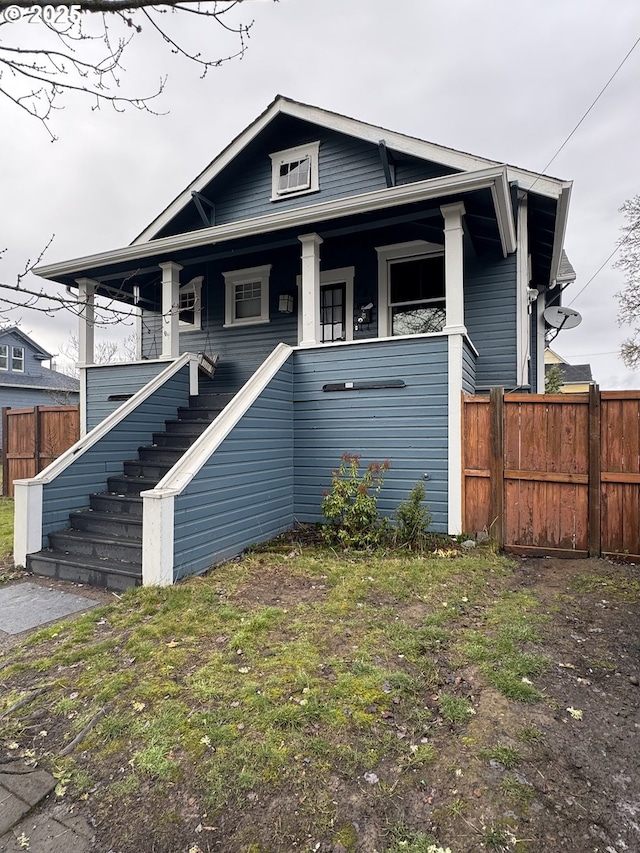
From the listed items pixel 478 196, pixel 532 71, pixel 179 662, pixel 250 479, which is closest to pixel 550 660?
pixel 179 662

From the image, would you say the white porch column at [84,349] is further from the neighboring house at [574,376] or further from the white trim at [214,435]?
the neighboring house at [574,376]

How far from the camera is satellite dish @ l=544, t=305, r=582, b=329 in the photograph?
10031 millimetres

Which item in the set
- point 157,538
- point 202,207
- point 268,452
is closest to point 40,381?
point 202,207

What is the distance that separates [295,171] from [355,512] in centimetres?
698

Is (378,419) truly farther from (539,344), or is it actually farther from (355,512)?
(539,344)

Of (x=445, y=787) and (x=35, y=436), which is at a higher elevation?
(x=35, y=436)

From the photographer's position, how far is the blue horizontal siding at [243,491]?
4730 mm

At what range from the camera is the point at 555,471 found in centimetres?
550

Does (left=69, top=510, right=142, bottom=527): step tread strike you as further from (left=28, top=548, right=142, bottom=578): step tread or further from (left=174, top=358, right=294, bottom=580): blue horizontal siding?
(left=174, top=358, right=294, bottom=580): blue horizontal siding

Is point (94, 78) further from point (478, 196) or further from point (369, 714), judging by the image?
point (478, 196)

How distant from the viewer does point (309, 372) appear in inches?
266

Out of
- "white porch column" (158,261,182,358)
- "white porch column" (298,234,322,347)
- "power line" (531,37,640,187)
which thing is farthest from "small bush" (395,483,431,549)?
"power line" (531,37,640,187)

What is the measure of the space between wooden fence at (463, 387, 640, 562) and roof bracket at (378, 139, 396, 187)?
181 inches

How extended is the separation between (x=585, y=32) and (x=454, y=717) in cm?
1045
